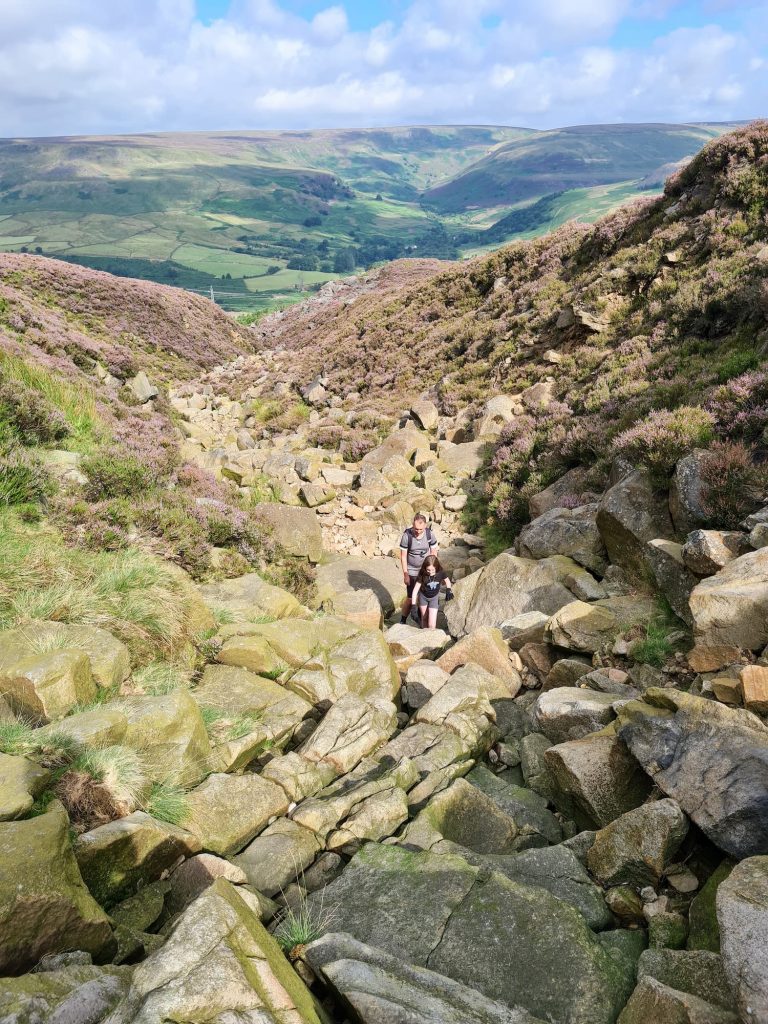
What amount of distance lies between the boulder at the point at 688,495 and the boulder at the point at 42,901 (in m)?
9.50

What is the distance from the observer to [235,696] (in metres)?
7.62

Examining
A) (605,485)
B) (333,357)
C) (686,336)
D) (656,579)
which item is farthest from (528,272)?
(656,579)

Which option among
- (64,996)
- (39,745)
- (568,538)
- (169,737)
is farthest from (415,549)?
(64,996)

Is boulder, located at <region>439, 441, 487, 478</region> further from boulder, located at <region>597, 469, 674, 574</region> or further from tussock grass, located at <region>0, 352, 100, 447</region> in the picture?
tussock grass, located at <region>0, 352, 100, 447</region>

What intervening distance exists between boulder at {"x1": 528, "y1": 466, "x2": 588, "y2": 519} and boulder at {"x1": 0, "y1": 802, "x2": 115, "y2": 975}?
38.1 ft

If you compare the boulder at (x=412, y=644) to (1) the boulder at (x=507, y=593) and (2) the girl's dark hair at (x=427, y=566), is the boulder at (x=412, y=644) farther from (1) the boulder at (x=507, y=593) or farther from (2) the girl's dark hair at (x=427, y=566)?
(2) the girl's dark hair at (x=427, y=566)

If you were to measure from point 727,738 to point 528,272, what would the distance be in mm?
28431

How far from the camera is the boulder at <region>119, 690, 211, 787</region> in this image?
5.77 m

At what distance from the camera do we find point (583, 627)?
850cm

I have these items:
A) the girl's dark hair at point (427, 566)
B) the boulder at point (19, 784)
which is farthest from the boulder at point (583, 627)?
the boulder at point (19, 784)

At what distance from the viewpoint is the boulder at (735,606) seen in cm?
649

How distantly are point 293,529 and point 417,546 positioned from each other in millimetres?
3873

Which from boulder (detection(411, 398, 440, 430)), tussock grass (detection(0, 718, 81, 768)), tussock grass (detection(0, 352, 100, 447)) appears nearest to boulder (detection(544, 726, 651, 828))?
tussock grass (detection(0, 718, 81, 768))

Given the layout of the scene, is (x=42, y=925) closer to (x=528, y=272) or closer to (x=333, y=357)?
(x=528, y=272)
